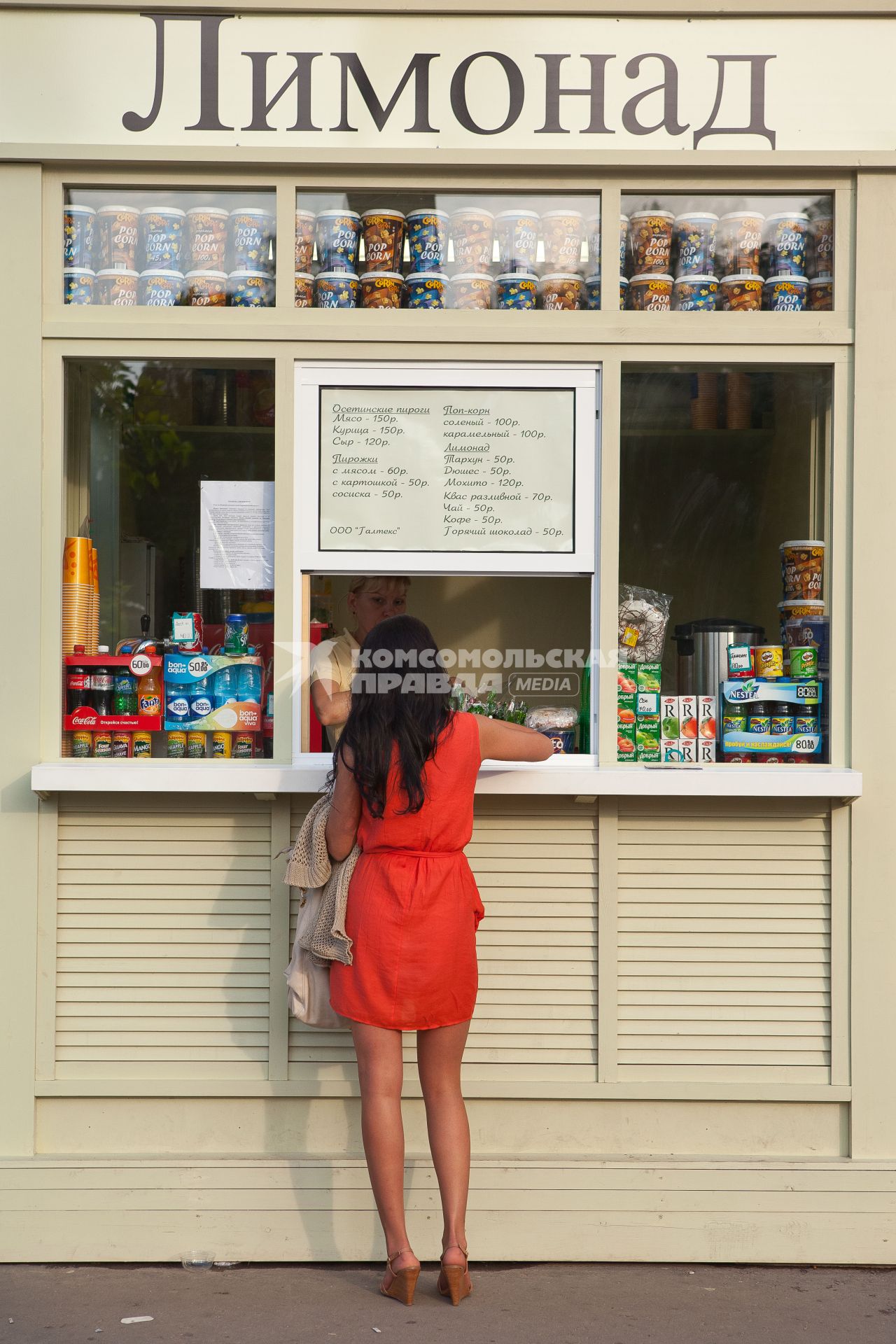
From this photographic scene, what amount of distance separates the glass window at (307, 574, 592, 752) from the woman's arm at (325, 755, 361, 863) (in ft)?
1.75

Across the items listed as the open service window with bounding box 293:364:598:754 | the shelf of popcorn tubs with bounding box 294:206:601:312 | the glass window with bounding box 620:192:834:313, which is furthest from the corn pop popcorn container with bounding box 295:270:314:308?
the glass window with bounding box 620:192:834:313

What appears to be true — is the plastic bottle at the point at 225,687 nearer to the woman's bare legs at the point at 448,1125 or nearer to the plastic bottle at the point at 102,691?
the plastic bottle at the point at 102,691

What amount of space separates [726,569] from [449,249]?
4.80ft

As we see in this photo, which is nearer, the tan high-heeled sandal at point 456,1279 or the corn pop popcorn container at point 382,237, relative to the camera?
the tan high-heeled sandal at point 456,1279

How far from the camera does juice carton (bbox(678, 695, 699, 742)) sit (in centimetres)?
387

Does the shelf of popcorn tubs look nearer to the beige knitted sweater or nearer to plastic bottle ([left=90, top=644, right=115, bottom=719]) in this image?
plastic bottle ([left=90, top=644, right=115, bottom=719])

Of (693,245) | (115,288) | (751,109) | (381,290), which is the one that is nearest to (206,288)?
(115,288)

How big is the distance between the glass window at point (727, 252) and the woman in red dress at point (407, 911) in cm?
152

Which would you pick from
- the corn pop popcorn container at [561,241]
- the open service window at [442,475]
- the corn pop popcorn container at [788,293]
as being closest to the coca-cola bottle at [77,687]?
the open service window at [442,475]

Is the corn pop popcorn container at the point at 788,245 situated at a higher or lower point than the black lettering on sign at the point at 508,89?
lower

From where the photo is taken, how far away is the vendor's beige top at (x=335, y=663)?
379 centimetres

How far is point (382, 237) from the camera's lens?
12.5 feet

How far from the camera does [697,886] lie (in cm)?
374

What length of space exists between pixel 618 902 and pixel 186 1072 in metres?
1.48
